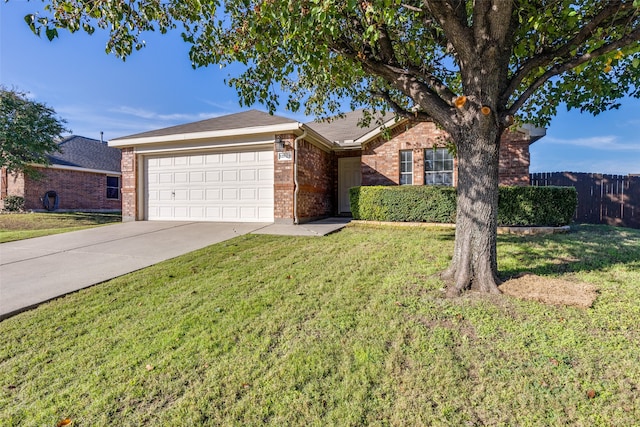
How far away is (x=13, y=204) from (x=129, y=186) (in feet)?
32.6

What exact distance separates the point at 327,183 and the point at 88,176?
15771 millimetres

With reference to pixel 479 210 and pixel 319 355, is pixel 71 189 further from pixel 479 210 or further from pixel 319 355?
pixel 479 210

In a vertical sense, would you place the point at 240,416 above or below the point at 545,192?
below

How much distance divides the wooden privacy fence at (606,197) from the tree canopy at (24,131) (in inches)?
908

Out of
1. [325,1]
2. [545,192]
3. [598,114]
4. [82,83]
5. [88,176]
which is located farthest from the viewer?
[88,176]

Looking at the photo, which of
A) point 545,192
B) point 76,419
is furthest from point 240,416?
point 545,192

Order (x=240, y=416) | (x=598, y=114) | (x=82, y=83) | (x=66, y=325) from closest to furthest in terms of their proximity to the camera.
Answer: (x=240, y=416)
(x=66, y=325)
(x=598, y=114)
(x=82, y=83)

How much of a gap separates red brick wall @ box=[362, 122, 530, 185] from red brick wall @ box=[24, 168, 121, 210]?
673 inches

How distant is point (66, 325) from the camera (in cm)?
318

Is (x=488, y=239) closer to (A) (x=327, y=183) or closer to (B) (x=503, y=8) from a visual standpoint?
(B) (x=503, y=8)

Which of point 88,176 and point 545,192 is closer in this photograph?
point 545,192

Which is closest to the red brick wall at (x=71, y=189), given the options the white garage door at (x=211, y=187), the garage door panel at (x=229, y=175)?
the white garage door at (x=211, y=187)

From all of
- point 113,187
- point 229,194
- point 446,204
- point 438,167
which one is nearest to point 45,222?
point 113,187

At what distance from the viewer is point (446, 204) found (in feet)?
28.4
